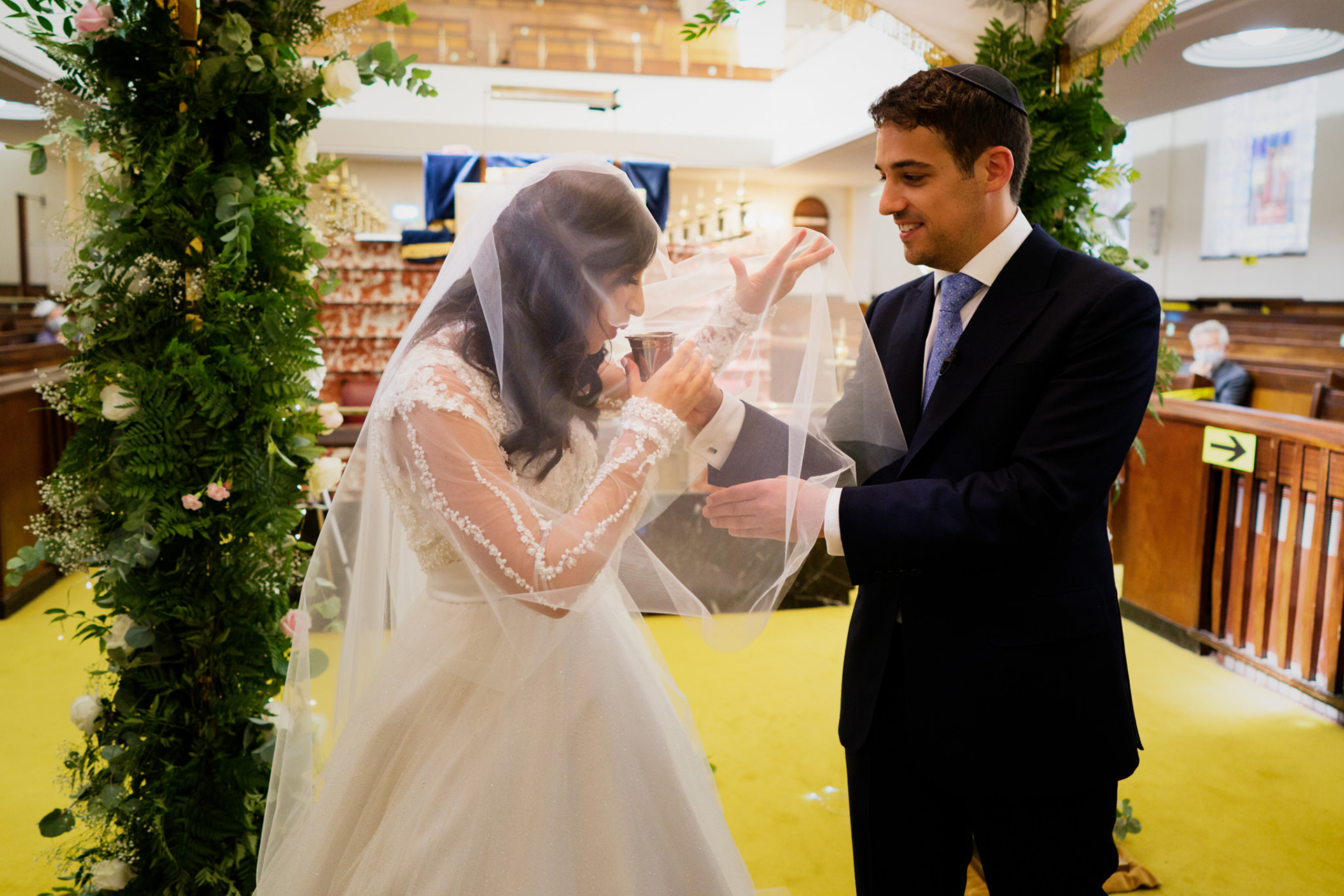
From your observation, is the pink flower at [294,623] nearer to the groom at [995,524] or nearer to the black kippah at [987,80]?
the groom at [995,524]

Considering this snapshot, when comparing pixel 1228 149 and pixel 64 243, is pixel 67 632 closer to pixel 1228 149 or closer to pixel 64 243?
pixel 64 243

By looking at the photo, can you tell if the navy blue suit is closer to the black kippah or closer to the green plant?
the black kippah

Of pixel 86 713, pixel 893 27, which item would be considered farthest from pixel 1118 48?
pixel 86 713

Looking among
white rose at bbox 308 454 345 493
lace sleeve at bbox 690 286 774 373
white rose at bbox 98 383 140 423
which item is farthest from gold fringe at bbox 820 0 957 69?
white rose at bbox 98 383 140 423

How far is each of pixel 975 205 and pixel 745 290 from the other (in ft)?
1.40

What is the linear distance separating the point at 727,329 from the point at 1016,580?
0.67 m

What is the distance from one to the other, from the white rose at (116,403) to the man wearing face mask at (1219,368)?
22.3 ft

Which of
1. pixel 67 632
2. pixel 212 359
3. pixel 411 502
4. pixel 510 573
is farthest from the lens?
pixel 67 632

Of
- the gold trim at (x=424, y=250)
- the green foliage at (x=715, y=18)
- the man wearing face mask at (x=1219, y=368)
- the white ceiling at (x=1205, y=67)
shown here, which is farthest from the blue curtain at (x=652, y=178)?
the green foliage at (x=715, y=18)

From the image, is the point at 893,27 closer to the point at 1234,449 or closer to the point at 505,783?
the point at 505,783

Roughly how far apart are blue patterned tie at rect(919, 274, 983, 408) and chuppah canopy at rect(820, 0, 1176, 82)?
4.05 feet

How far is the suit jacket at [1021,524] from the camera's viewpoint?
4.93ft

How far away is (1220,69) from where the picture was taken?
5434 mm

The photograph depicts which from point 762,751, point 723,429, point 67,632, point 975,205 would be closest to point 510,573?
point 723,429
